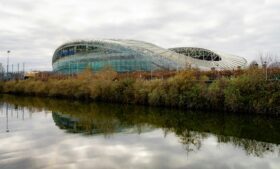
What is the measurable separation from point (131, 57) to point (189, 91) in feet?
112

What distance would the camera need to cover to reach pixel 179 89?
1423 inches

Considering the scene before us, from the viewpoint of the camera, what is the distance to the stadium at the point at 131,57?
2638 inches

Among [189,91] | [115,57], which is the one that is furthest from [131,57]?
[189,91]

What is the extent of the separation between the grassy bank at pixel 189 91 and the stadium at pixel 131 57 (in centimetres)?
1332

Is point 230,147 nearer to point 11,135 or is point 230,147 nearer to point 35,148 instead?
point 35,148

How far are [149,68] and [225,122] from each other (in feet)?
131

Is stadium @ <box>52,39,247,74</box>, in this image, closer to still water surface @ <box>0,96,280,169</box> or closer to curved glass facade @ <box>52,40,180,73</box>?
curved glass facade @ <box>52,40,180,73</box>

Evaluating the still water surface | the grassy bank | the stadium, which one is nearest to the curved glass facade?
the stadium

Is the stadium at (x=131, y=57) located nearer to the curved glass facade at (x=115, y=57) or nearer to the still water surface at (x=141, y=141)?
the curved glass facade at (x=115, y=57)

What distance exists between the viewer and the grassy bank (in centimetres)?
3003

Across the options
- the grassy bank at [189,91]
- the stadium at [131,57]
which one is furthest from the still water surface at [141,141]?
the stadium at [131,57]

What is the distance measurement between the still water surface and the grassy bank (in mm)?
1898

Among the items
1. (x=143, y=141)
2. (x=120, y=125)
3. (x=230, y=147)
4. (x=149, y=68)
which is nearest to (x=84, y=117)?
(x=120, y=125)

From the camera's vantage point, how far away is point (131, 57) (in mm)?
67938
